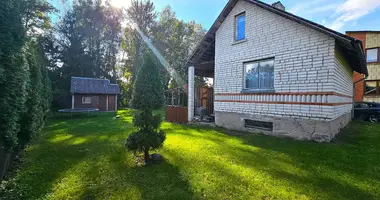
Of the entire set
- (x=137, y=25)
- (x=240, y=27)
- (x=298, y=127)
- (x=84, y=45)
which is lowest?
(x=298, y=127)

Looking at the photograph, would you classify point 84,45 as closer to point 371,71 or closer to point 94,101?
point 94,101

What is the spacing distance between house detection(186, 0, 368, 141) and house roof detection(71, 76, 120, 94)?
60.6 feet

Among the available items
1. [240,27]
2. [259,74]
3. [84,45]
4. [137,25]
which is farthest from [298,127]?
[84,45]

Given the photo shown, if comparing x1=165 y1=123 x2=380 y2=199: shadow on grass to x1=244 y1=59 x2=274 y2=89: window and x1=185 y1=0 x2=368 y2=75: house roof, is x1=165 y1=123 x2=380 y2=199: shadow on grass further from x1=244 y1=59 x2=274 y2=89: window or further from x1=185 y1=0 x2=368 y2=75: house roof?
x1=185 y1=0 x2=368 y2=75: house roof

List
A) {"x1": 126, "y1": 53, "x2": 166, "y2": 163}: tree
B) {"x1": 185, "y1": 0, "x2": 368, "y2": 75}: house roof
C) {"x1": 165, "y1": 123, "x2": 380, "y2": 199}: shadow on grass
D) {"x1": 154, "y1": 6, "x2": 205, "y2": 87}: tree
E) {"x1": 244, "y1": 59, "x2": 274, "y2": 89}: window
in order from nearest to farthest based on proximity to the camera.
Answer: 1. {"x1": 165, "y1": 123, "x2": 380, "y2": 199}: shadow on grass
2. {"x1": 126, "y1": 53, "x2": 166, "y2": 163}: tree
3. {"x1": 185, "y1": 0, "x2": 368, "y2": 75}: house roof
4. {"x1": 244, "y1": 59, "x2": 274, "y2": 89}: window
5. {"x1": 154, "y1": 6, "x2": 205, "y2": 87}: tree

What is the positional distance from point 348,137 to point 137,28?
101 feet

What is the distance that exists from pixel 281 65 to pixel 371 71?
657 inches

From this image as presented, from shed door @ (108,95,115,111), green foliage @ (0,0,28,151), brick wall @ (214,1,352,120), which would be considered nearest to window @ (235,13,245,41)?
brick wall @ (214,1,352,120)

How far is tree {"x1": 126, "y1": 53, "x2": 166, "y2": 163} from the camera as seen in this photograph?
4773 mm

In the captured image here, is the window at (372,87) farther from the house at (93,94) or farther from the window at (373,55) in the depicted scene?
the house at (93,94)

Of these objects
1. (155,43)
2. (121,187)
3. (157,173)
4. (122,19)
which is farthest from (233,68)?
(122,19)

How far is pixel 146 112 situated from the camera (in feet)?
16.3

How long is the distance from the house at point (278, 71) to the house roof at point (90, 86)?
60.6 ft

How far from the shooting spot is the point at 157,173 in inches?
170
